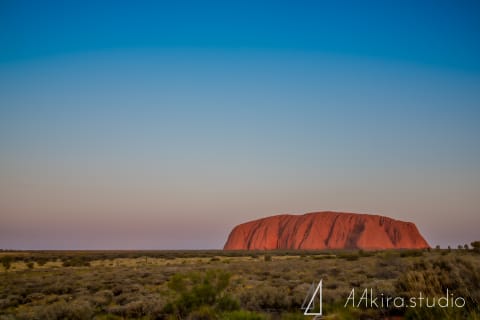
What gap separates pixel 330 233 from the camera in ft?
394

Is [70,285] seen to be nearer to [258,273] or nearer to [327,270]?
[258,273]

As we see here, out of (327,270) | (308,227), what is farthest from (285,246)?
(327,270)

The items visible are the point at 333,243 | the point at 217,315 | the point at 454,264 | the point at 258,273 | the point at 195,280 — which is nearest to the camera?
the point at 217,315

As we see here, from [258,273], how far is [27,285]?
1253 centimetres

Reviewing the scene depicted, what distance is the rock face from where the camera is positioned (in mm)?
115000

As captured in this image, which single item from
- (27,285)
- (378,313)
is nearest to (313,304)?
(378,313)

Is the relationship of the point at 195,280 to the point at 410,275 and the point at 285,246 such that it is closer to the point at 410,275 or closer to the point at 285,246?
the point at 410,275

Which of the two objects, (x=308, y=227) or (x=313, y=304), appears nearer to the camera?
(x=313, y=304)

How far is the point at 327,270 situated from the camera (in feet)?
76.6

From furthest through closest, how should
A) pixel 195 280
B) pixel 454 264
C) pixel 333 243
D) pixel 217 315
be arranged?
pixel 333 243, pixel 195 280, pixel 454 264, pixel 217 315

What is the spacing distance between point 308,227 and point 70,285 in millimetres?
110228

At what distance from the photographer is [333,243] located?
381 ft

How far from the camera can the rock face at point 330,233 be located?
377ft

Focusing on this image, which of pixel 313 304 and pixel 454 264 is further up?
pixel 454 264
